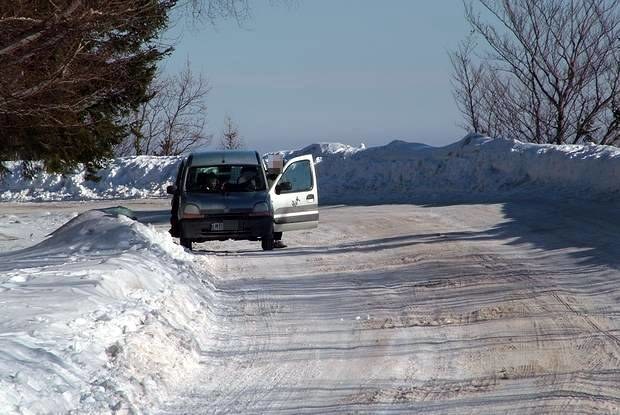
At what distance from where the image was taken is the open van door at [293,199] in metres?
19.4

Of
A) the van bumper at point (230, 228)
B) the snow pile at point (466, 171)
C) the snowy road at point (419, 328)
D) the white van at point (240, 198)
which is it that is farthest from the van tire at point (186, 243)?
the snow pile at point (466, 171)

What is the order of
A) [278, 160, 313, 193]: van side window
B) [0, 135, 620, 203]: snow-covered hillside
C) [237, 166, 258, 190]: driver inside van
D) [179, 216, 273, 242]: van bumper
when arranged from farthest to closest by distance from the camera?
[0, 135, 620, 203]: snow-covered hillside → [278, 160, 313, 193]: van side window → [237, 166, 258, 190]: driver inside van → [179, 216, 273, 242]: van bumper

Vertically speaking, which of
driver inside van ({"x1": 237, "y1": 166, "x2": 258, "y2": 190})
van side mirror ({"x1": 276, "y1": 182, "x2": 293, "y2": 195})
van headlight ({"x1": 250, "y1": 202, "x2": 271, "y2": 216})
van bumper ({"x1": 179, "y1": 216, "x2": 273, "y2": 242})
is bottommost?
van bumper ({"x1": 179, "y1": 216, "x2": 273, "y2": 242})

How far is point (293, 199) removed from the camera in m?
19.6

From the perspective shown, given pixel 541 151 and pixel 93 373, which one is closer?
pixel 93 373

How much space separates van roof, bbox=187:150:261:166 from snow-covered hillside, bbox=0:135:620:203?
1111cm

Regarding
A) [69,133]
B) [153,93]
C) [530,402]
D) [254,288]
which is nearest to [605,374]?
[530,402]

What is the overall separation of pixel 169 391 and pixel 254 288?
564cm

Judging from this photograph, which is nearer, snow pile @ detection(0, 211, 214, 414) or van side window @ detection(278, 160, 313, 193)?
snow pile @ detection(0, 211, 214, 414)

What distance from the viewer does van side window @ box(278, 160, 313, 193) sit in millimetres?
19844

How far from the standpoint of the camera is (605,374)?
25.9 ft

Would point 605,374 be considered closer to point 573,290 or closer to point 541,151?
point 573,290

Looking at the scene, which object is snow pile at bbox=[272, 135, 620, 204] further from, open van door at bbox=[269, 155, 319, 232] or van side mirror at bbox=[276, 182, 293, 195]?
van side mirror at bbox=[276, 182, 293, 195]

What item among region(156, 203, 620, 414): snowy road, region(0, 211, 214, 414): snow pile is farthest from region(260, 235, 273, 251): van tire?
region(0, 211, 214, 414): snow pile
